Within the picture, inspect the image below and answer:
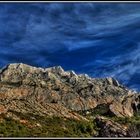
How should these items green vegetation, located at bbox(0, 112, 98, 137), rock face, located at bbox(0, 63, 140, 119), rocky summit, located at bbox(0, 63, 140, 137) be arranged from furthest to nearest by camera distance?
1. rock face, located at bbox(0, 63, 140, 119)
2. rocky summit, located at bbox(0, 63, 140, 137)
3. green vegetation, located at bbox(0, 112, 98, 137)

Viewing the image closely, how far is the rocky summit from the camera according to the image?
16.2 metres

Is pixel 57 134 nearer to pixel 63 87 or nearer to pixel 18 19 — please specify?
pixel 18 19

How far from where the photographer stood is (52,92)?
79.6 feet

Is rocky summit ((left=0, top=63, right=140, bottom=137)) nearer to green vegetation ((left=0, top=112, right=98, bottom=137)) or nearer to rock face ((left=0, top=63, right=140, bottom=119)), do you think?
rock face ((left=0, top=63, right=140, bottom=119))

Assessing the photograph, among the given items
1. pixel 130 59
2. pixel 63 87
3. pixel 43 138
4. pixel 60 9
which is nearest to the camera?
pixel 43 138

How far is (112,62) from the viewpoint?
1510 cm

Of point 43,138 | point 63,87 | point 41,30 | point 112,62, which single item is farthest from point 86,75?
point 63,87

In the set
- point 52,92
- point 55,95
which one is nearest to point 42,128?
point 55,95

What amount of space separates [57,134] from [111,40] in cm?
362

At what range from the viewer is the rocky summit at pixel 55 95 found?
16.2 metres

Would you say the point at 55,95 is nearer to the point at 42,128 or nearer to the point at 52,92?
the point at 52,92

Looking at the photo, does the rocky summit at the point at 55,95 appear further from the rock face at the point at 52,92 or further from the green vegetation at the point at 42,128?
the green vegetation at the point at 42,128

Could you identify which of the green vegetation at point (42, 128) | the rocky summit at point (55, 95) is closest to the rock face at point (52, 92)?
the rocky summit at point (55, 95)

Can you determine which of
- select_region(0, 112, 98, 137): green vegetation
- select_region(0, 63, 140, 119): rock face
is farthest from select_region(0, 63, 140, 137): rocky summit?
select_region(0, 112, 98, 137): green vegetation
